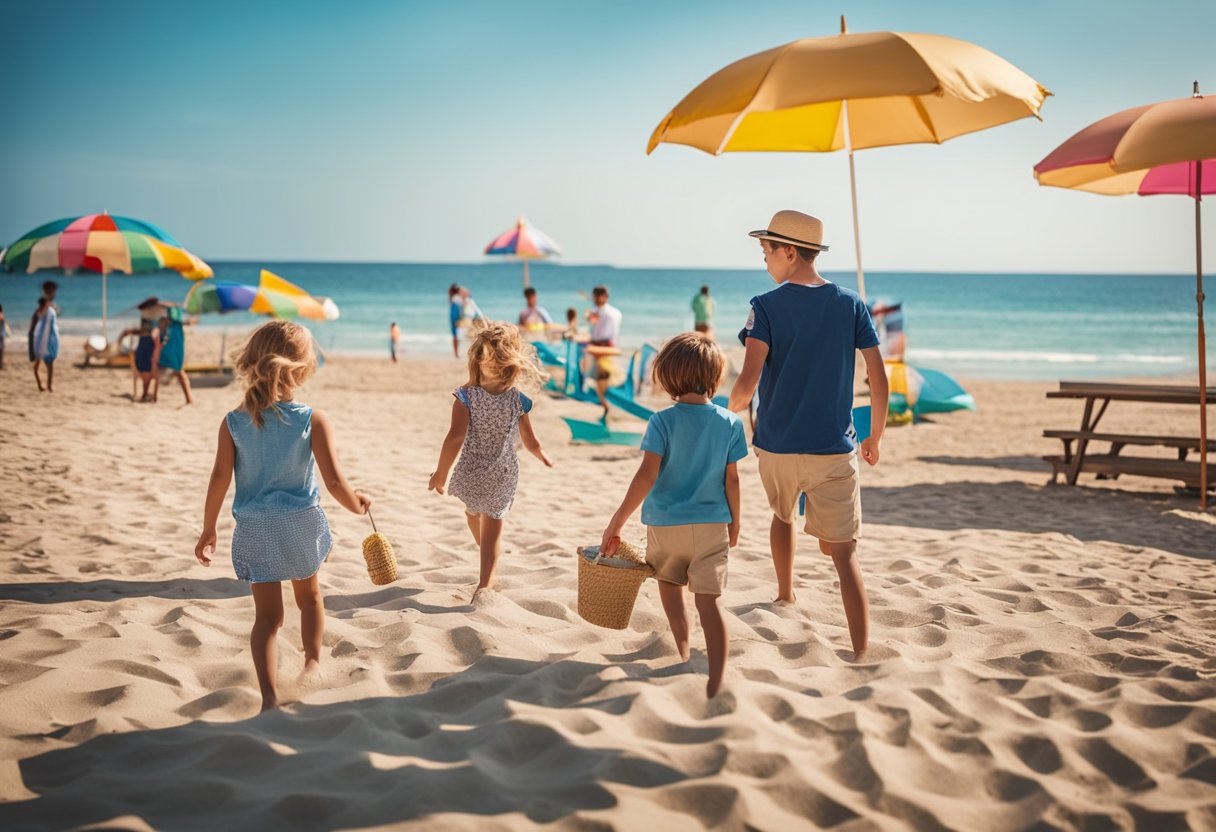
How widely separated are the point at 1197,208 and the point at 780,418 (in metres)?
4.94

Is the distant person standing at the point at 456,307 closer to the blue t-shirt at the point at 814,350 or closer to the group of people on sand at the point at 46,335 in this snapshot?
the group of people on sand at the point at 46,335

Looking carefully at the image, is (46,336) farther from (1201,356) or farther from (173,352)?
(1201,356)

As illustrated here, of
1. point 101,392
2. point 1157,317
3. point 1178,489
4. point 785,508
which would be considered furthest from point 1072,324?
point 785,508

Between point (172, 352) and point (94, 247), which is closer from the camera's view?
point (94, 247)

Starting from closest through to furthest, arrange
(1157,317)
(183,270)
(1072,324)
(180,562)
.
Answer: (180,562)
(183,270)
(1072,324)
(1157,317)

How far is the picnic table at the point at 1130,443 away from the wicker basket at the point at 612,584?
5.26m

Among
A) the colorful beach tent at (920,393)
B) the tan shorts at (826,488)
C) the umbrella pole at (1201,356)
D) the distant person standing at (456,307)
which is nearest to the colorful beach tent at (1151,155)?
the umbrella pole at (1201,356)

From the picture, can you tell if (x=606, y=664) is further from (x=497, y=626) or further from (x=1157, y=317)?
(x=1157, y=317)

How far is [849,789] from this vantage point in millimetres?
2377

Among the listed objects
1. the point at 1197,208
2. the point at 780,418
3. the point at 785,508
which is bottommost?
the point at 785,508

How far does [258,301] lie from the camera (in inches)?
567

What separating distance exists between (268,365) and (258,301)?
1247 cm

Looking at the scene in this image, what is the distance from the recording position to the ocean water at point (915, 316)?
25.8 metres

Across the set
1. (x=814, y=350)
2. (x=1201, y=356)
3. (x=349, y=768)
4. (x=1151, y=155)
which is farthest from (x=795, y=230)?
(x=1201, y=356)
